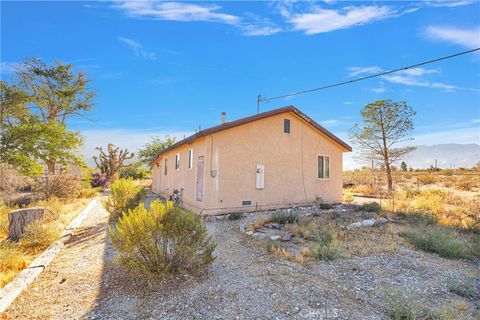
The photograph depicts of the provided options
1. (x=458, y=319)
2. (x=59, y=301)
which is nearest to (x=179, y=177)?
(x=59, y=301)

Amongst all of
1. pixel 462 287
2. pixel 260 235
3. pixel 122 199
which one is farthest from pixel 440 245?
pixel 122 199

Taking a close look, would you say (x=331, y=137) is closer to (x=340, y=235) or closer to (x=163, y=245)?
(x=340, y=235)

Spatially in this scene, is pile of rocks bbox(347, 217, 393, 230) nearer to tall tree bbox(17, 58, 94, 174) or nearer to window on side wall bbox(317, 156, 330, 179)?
window on side wall bbox(317, 156, 330, 179)

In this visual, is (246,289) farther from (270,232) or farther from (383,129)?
(383,129)

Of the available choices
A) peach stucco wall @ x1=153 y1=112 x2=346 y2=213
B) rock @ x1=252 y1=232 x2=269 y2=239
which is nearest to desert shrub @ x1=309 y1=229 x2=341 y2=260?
rock @ x1=252 y1=232 x2=269 y2=239

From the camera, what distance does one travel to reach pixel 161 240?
4449 mm

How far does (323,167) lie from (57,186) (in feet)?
45.2

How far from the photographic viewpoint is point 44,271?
5.07 metres

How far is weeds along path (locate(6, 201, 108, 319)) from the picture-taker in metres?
3.64

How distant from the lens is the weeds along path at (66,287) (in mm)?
3645

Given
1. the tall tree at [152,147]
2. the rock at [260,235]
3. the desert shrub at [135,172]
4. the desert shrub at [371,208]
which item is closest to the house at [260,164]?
the desert shrub at [371,208]

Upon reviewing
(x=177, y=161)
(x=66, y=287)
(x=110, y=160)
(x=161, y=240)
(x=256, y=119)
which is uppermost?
(x=256, y=119)

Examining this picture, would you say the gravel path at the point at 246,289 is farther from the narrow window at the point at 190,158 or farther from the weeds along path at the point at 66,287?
the narrow window at the point at 190,158

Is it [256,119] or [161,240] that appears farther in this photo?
[256,119]
